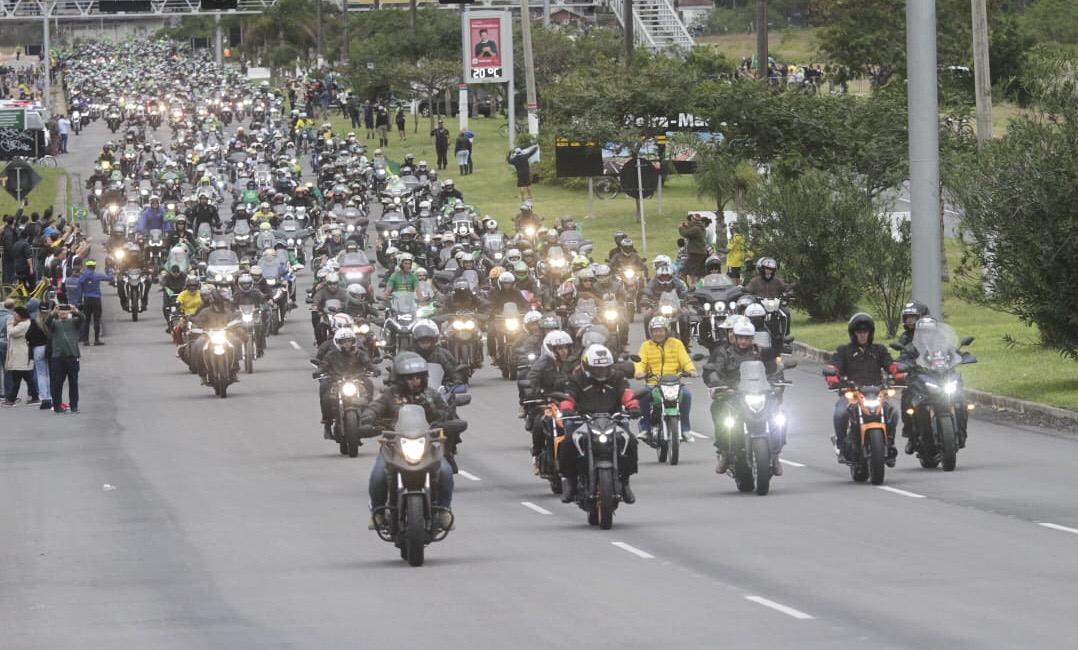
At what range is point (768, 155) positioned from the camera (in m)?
53.4

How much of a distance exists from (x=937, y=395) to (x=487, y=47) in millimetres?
62657

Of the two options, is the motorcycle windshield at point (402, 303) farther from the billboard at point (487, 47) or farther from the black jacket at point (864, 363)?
the billboard at point (487, 47)

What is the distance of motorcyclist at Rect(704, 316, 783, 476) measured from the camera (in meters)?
21.3

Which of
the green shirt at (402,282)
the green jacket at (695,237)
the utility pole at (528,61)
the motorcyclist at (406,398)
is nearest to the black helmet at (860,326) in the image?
the motorcyclist at (406,398)

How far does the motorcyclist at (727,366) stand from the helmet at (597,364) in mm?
2177

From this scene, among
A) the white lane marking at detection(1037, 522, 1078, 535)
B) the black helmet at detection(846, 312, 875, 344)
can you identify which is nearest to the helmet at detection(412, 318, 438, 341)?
the black helmet at detection(846, 312, 875, 344)

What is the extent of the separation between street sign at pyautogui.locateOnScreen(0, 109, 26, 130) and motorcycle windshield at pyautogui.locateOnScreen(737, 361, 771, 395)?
68109mm

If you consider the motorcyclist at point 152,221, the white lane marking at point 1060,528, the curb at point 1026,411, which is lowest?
the white lane marking at point 1060,528

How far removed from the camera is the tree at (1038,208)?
28.5m

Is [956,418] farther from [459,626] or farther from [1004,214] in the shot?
[459,626]

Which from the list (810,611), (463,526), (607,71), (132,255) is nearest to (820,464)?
(463,526)

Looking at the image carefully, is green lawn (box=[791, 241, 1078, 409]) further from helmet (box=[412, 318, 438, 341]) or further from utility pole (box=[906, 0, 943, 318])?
helmet (box=[412, 318, 438, 341])

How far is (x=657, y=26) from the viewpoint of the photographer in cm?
11362

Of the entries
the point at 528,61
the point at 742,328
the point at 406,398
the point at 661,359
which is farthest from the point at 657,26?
the point at 406,398
